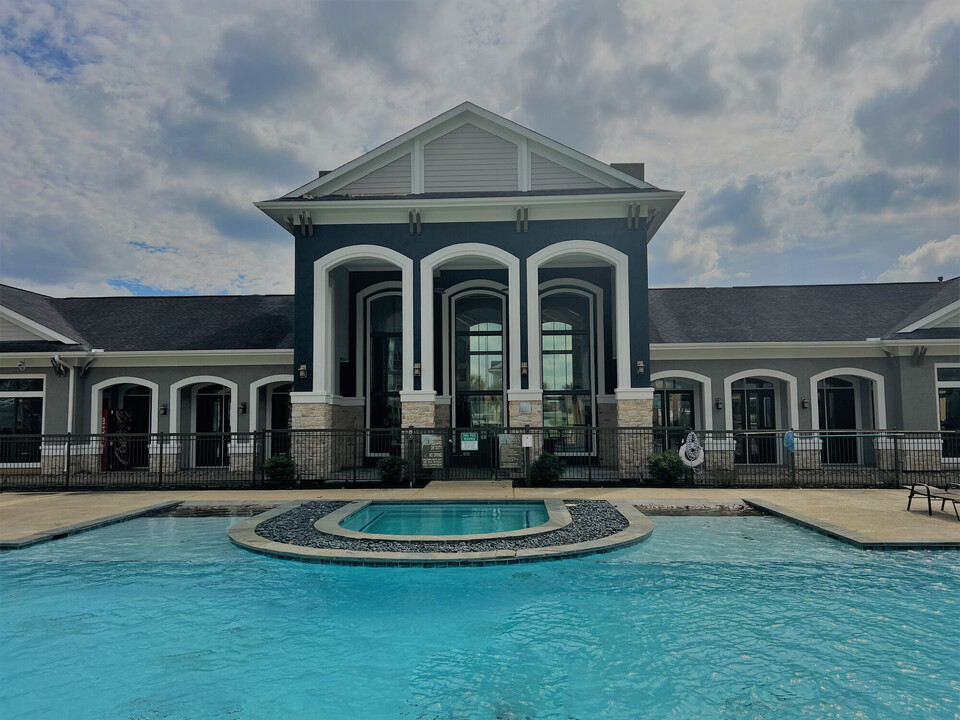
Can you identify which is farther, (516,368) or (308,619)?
(516,368)

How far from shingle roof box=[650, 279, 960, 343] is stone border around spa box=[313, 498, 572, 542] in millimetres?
8571

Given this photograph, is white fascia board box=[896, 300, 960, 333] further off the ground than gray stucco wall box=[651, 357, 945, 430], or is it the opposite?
white fascia board box=[896, 300, 960, 333]

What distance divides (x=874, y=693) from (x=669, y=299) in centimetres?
1857

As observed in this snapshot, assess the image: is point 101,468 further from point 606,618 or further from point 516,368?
point 606,618

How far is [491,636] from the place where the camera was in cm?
600

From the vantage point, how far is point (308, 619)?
6.50 meters

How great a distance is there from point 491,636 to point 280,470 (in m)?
10.8

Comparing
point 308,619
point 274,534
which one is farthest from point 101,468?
point 308,619

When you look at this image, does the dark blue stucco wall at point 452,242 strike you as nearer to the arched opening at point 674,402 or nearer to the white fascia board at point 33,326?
the arched opening at point 674,402

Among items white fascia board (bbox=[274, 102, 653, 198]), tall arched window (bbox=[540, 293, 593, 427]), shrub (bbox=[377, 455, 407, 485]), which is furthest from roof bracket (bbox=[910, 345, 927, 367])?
shrub (bbox=[377, 455, 407, 485])

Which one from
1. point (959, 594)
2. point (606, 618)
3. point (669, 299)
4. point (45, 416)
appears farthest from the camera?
point (669, 299)

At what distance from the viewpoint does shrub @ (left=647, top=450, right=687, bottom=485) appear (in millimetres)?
14859

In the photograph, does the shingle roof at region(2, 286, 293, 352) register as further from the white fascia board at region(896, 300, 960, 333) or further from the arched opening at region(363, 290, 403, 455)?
the white fascia board at region(896, 300, 960, 333)

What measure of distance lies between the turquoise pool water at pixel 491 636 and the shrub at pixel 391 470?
251 inches
